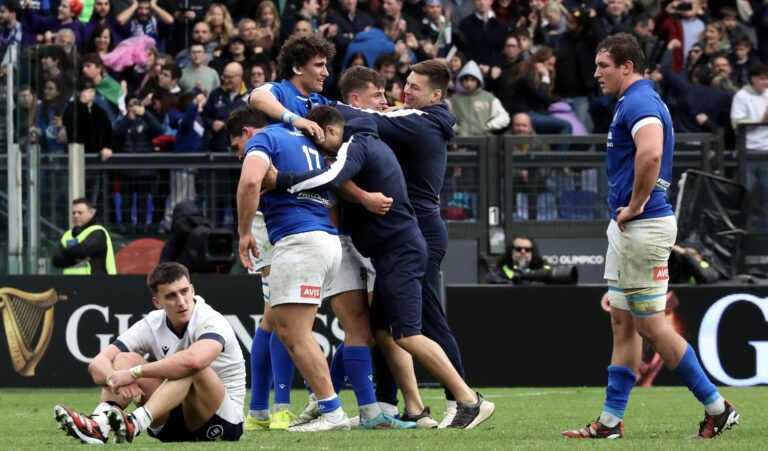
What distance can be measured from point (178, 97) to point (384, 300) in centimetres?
943

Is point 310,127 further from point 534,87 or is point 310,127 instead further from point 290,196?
point 534,87

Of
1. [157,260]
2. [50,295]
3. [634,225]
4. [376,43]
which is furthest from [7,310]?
[634,225]

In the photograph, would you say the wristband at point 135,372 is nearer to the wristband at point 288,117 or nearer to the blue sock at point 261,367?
the wristband at point 288,117

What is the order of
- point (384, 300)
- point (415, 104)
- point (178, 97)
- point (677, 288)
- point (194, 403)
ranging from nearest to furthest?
point (194, 403), point (384, 300), point (415, 104), point (677, 288), point (178, 97)

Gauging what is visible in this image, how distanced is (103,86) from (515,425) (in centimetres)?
966

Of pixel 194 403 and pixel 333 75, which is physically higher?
pixel 333 75

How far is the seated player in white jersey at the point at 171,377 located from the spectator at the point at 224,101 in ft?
29.2

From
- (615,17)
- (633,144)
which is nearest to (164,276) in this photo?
(633,144)

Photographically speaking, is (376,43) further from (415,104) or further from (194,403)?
(194,403)

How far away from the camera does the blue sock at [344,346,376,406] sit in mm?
9266

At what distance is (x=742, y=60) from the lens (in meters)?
19.4

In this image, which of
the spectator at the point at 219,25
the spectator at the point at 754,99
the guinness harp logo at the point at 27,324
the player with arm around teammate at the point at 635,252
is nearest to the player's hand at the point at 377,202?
the player with arm around teammate at the point at 635,252

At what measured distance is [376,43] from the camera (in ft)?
60.6

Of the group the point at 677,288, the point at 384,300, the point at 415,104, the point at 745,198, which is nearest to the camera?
the point at 384,300
